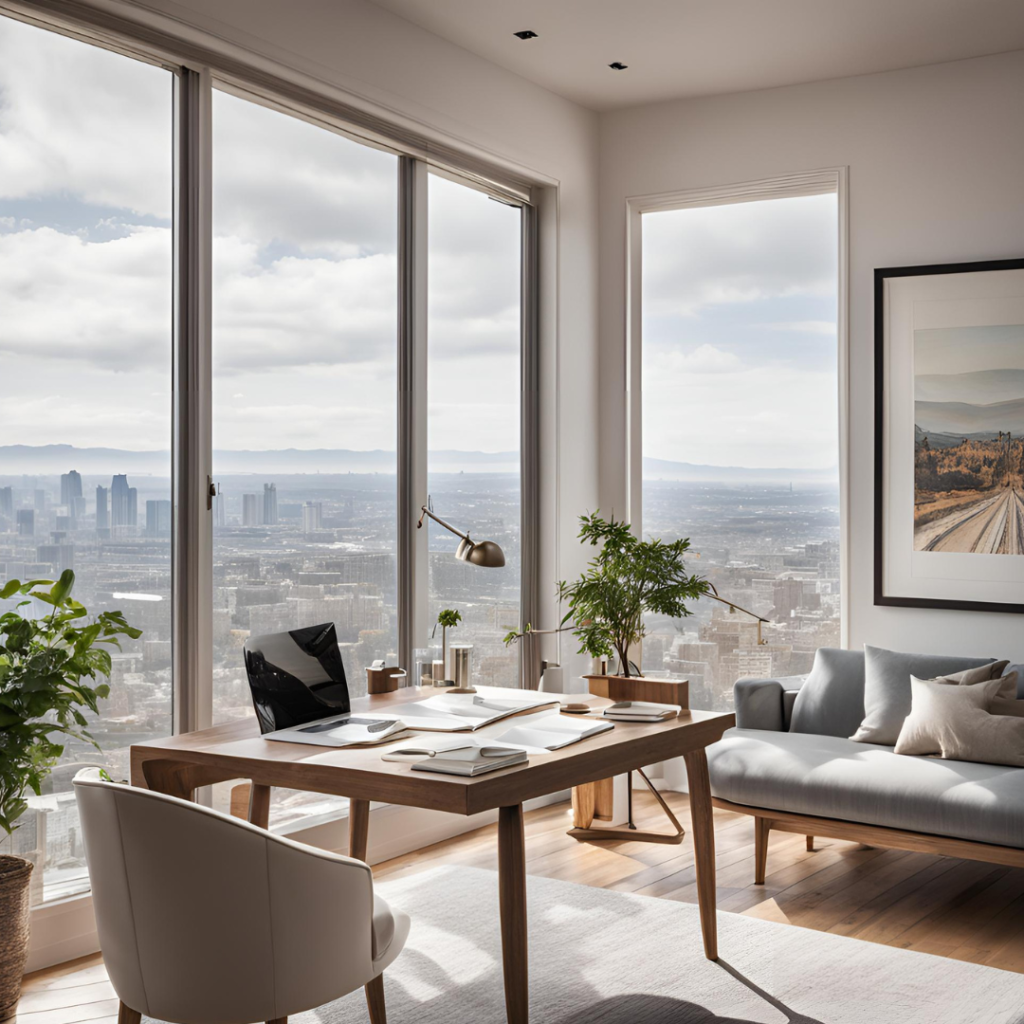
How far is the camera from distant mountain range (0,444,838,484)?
3.34 metres

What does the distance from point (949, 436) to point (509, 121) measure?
2.33 metres

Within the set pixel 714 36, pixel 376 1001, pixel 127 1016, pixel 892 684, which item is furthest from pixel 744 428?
pixel 127 1016

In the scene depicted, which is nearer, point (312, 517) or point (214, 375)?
point (214, 375)

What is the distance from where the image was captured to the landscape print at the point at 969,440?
4.76 m

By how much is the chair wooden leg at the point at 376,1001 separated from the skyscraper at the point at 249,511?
173 centimetres

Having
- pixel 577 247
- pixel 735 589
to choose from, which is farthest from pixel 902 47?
pixel 735 589

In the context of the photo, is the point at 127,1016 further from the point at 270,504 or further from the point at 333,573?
the point at 333,573

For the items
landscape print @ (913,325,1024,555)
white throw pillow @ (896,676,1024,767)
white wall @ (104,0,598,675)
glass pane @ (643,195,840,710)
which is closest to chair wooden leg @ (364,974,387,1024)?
white throw pillow @ (896,676,1024,767)

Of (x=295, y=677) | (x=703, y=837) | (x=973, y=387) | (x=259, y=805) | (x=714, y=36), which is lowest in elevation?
(x=703, y=837)

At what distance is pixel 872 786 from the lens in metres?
3.76

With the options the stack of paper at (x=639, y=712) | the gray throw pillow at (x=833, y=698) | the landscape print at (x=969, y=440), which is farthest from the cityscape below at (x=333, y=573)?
the stack of paper at (x=639, y=712)

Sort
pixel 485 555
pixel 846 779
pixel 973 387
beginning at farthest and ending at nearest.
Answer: pixel 973 387 < pixel 846 779 < pixel 485 555

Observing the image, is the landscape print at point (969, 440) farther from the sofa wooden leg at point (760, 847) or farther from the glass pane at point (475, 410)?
the glass pane at point (475, 410)

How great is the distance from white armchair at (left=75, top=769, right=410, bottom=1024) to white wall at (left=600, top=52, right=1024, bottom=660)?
139 inches
